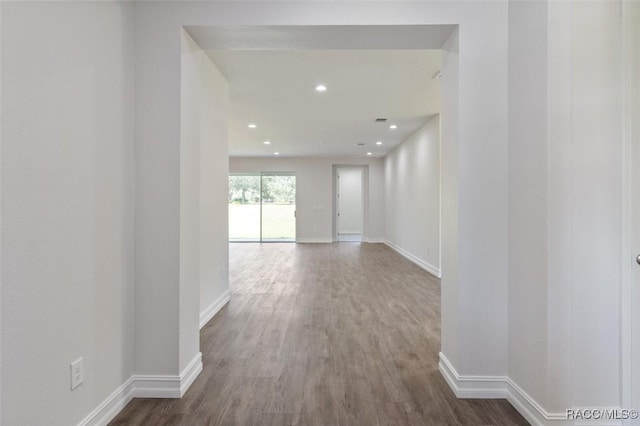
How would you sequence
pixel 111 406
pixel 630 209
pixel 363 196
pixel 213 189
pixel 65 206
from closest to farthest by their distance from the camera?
pixel 65 206
pixel 630 209
pixel 111 406
pixel 213 189
pixel 363 196

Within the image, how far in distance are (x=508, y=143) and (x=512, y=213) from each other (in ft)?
1.39

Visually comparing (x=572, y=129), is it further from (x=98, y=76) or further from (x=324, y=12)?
(x=98, y=76)

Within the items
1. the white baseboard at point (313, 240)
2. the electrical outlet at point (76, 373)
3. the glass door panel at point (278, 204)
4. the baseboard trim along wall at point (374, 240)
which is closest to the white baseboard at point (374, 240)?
the baseboard trim along wall at point (374, 240)

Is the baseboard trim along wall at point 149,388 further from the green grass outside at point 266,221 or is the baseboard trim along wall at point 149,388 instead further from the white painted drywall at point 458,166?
the green grass outside at point 266,221

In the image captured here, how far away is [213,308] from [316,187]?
273 inches

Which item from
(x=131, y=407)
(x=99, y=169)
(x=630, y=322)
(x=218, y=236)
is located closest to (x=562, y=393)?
(x=630, y=322)

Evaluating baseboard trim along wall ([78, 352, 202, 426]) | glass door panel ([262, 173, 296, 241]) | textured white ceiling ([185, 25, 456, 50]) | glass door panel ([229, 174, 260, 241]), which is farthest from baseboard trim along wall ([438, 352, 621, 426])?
glass door panel ([229, 174, 260, 241])

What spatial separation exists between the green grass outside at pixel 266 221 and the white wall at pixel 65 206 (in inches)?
321

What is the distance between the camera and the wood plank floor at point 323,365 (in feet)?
6.07

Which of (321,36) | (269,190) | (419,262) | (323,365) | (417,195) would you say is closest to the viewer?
(321,36)

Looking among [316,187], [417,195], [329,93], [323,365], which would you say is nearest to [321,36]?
[329,93]

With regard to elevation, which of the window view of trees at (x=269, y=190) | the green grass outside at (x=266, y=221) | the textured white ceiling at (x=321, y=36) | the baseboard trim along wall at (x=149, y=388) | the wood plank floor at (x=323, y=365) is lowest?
the wood plank floor at (x=323, y=365)

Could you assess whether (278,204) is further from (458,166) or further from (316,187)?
(458,166)

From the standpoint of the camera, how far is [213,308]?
349 centimetres
